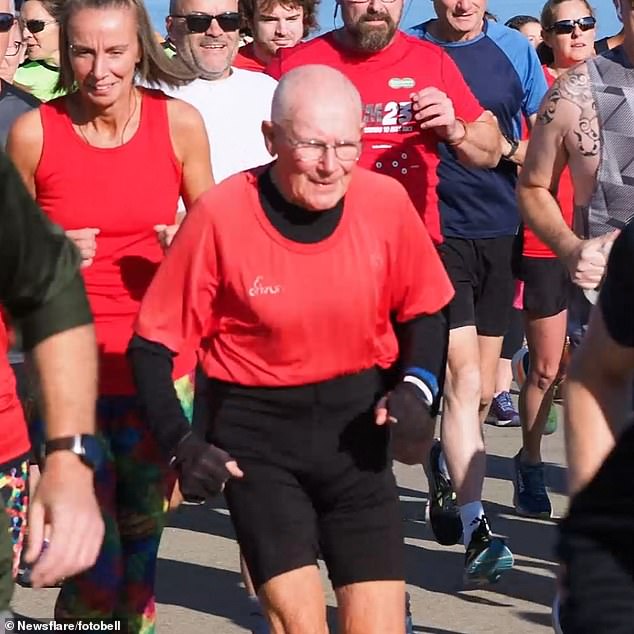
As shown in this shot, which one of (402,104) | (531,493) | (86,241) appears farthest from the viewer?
(531,493)

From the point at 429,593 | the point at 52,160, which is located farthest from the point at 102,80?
the point at 429,593

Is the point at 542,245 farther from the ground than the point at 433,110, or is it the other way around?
the point at 433,110

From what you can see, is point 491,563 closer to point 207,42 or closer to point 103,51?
point 207,42

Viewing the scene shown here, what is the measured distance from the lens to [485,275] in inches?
269

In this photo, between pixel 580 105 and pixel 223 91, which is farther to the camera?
pixel 223 91

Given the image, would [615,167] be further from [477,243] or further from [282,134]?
[477,243]

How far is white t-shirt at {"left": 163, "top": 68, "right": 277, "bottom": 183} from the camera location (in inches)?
222

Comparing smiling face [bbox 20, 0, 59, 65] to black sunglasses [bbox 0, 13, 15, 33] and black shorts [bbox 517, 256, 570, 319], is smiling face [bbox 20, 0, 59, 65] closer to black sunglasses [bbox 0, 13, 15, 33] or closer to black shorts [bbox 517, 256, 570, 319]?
black shorts [bbox 517, 256, 570, 319]

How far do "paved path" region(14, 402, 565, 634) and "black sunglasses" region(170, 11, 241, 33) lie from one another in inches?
77.0

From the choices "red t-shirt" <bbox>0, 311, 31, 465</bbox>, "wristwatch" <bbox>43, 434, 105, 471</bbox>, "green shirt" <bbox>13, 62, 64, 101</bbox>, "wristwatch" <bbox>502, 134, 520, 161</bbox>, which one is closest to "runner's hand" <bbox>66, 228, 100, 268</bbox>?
"red t-shirt" <bbox>0, 311, 31, 465</bbox>

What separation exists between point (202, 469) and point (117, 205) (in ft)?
3.94

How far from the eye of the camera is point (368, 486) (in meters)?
4.24

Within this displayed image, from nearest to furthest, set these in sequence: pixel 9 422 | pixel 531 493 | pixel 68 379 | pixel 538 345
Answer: pixel 68 379 → pixel 9 422 → pixel 531 493 → pixel 538 345

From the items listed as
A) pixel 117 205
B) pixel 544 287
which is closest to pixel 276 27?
pixel 544 287
